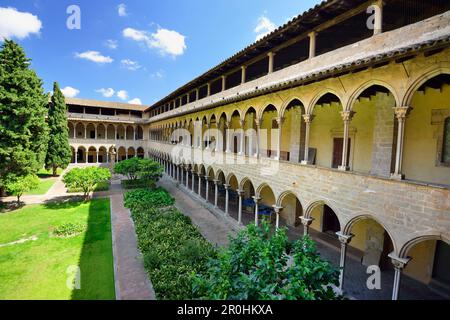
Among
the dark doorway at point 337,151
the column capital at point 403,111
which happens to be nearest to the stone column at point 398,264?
the column capital at point 403,111

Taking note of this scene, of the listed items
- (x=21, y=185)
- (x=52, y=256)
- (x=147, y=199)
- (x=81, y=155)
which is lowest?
(x=52, y=256)

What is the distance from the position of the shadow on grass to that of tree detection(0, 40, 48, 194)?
22.5 feet

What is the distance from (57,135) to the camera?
29.2m

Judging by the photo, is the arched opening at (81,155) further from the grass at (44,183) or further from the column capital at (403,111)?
the column capital at (403,111)

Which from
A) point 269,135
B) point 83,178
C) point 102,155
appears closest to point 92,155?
point 102,155

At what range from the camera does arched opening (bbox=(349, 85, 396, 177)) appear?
887 cm

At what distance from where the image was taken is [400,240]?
6652 mm

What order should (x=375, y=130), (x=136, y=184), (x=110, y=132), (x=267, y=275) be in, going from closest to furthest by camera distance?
(x=267, y=275)
(x=375, y=130)
(x=136, y=184)
(x=110, y=132)

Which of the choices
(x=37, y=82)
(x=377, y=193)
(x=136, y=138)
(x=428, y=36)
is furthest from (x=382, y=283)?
(x=136, y=138)

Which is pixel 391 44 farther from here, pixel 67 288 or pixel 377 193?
pixel 67 288

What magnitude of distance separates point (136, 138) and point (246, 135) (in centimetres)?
3099

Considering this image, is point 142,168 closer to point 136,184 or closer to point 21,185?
point 136,184

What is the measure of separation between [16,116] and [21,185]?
507 centimetres

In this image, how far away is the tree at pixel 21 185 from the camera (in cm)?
1762
